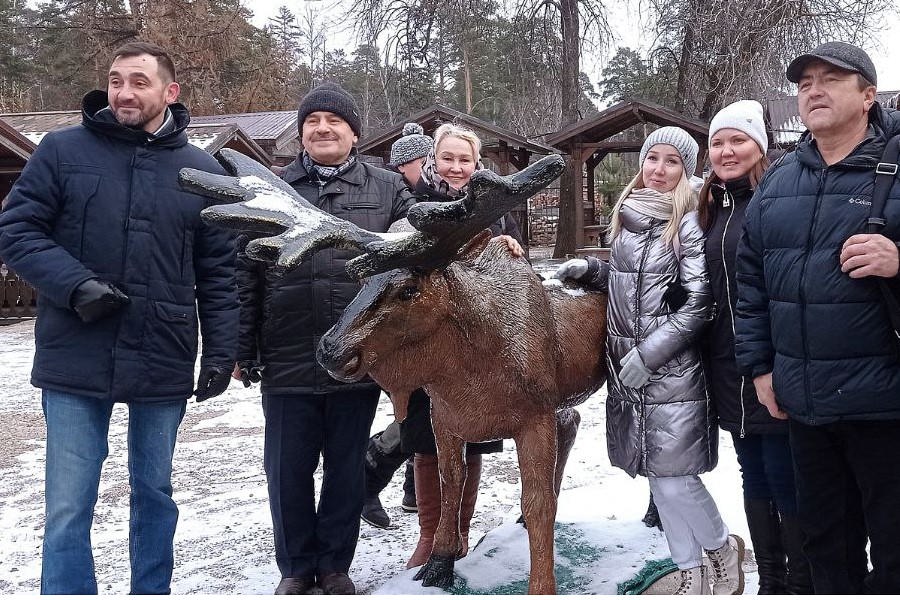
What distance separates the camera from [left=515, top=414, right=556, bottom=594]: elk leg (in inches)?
112

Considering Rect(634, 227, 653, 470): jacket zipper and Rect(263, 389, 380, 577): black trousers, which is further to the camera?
Rect(263, 389, 380, 577): black trousers

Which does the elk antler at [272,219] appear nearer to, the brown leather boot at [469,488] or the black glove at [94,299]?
the black glove at [94,299]

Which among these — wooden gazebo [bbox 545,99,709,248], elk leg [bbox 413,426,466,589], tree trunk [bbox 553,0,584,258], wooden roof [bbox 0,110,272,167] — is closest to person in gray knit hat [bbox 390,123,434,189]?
elk leg [bbox 413,426,466,589]

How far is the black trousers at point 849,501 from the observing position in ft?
7.52

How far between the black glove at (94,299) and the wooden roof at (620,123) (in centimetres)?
1342

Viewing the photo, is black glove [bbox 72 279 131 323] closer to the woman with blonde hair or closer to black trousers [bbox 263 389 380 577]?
black trousers [bbox 263 389 380 577]

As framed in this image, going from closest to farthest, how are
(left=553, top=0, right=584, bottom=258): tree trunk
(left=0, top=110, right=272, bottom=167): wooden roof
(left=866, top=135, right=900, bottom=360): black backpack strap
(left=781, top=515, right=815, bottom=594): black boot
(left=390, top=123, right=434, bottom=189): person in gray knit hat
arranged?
(left=866, top=135, right=900, bottom=360): black backpack strap, (left=781, top=515, right=815, bottom=594): black boot, (left=390, top=123, right=434, bottom=189): person in gray knit hat, (left=0, top=110, right=272, bottom=167): wooden roof, (left=553, top=0, right=584, bottom=258): tree trunk

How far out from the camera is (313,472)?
3.24 meters

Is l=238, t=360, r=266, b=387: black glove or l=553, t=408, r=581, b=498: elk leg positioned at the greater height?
l=238, t=360, r=266, b=387: black glove

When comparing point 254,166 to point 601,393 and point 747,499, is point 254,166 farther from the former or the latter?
point 601,393

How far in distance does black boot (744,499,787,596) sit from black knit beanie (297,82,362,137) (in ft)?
7.66

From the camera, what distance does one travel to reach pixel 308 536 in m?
3.25

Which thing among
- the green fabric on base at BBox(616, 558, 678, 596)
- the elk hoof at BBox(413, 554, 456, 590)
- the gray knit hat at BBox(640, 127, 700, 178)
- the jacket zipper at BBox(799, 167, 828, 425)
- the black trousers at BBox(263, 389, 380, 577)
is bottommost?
the green fabric on base at BBox(616, 558, 678, 596)

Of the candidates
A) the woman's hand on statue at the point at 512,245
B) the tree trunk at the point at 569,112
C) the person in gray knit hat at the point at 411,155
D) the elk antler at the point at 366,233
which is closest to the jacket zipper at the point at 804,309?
the elk antler at the point at 366,233
